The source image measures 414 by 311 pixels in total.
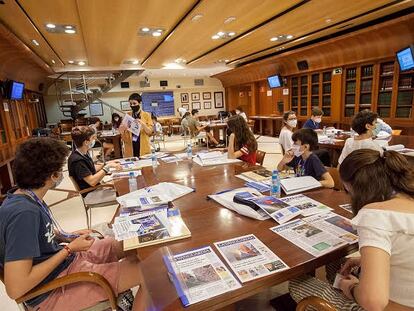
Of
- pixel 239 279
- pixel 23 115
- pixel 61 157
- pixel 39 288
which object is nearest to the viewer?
pixel 239 279

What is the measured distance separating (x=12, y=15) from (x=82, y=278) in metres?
4.48

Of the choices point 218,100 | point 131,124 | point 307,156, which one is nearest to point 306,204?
point 307,156

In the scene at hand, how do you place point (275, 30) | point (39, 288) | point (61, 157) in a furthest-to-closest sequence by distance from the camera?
1. point (275, 30)
2. point (61, 157)
3. point (39, 288)

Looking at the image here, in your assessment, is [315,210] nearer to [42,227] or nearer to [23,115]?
[42,227]

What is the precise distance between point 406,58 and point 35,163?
618 centimetres

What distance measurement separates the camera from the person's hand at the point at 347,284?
1.03 meters

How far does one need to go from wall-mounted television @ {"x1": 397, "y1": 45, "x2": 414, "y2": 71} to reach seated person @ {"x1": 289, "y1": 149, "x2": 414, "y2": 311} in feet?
16.9

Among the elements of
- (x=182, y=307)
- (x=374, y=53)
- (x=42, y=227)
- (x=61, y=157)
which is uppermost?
(x=374, y=53)

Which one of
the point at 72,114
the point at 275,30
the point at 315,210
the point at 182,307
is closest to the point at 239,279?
the point at 182,307

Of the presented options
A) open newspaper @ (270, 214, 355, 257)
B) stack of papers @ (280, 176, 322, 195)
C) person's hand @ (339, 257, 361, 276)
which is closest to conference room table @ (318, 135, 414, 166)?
stack of papers @ (280, 176, 322, 195)

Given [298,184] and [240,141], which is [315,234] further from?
[240,141]

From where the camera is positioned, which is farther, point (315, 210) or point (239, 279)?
point (315, 210)

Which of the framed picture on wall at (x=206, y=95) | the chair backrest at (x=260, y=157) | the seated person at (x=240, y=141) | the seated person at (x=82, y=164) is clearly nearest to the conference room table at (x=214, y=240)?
the seated person at (x=82, y=164)

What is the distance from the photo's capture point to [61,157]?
4.33 ft
